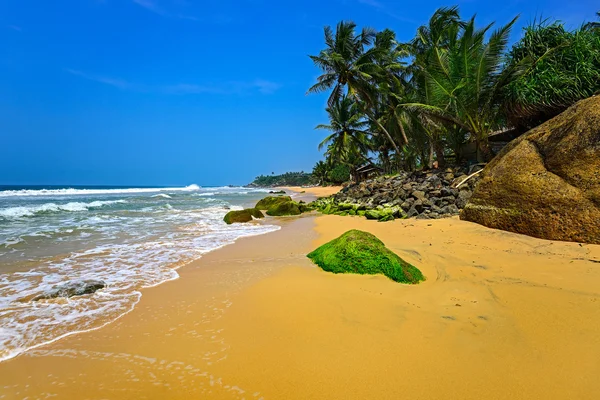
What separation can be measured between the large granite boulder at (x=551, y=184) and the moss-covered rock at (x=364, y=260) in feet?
12.0

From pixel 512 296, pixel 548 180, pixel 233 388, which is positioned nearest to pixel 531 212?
pixel 548 180

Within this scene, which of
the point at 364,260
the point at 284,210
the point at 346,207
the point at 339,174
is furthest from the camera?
the point at 339,174

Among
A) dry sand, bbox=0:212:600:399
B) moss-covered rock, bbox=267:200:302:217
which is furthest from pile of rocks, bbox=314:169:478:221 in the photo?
dry sand, bbox=0:212:600:399

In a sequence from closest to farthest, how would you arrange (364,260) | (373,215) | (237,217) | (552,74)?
(364,260)
(552,74)
(373,215)
(237,217)

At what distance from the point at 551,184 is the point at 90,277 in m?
8.97

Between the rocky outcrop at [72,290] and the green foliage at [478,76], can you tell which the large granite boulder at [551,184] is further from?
the rocky outcrop at [72,290]

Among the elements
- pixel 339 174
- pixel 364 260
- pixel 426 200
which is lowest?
pixel 364 260

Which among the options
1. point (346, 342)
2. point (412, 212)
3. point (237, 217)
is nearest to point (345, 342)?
point (346, 342)

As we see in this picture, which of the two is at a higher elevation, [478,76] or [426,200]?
[478,76]

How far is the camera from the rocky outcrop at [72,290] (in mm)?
3924

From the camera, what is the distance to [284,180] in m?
111

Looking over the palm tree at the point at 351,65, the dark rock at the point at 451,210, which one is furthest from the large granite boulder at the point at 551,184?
the palm tree at the point at 351,65

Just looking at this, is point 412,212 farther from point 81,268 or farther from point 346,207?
point 81,268

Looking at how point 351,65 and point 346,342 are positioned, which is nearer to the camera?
point 346,342
